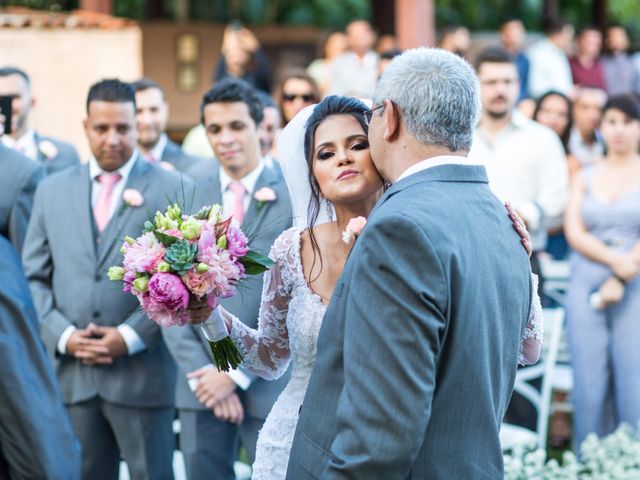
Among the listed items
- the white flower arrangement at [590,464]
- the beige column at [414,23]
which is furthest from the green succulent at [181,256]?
the beige column at [414,23]

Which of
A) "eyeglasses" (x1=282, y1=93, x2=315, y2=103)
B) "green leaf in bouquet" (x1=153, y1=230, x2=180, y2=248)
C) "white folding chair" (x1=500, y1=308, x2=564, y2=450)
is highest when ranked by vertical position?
"eyeglasses" (x1=282, y1=93, x2=315, y2=103)

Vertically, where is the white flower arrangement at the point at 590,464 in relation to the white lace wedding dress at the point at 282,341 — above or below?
below

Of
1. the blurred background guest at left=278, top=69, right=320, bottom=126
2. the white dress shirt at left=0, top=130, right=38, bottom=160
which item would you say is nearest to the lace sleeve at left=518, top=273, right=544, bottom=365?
the white dress shirt at left=0, top=130, right=38, bottom=160

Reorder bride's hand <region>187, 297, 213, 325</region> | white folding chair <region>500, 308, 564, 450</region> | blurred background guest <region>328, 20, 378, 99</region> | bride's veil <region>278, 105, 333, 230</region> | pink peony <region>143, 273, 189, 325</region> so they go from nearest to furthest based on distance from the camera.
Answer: pink peony <region>143, 273, 189, 325</region> < bride's hand <region>187, 297, 213, 325</region> < bride's veil <region>278, 105, 333, 230</region> < white folding chair <region>500, 308, 564, 450</region> < blurred background guest <region>328, 20, 378, 99</region>

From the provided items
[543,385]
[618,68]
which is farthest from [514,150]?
[618,68]

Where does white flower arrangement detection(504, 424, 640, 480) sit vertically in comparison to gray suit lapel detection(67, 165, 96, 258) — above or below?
below

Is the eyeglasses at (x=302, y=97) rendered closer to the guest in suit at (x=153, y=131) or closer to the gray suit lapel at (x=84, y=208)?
the guest in suit at (x=153, y=131)

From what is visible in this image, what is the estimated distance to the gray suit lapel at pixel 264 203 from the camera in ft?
17.8

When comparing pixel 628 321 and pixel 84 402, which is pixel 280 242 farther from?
pixel 628 321

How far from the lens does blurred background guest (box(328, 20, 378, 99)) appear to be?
1170 centimetres

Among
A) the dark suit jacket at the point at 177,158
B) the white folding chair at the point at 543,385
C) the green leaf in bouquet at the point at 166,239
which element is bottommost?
the white folding chair at the point at 543,385

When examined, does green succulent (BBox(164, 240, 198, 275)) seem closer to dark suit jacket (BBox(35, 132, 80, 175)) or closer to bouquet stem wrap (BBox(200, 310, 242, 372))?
bouquet stem wrap (BBox(200, 310, 242, 372))

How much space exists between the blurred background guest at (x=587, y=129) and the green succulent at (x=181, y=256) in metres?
6.78

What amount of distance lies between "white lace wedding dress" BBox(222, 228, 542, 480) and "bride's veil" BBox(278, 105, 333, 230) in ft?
0.29
